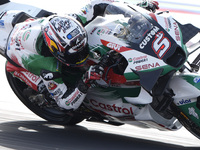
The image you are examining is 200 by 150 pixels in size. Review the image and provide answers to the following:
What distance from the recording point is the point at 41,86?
489 cm

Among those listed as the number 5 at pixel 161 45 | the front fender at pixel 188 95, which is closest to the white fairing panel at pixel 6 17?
the number 5 at pixel 161 45

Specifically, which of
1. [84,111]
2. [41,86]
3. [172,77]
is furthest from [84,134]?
[172,77]

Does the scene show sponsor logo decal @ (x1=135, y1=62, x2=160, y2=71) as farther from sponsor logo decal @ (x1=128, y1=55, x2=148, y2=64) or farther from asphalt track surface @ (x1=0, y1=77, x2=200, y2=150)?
asphalt track surface @ (x1=0, y1=77, x2=200, y2=150)

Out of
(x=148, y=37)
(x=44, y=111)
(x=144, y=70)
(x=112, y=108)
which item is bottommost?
(x=44, y=111)

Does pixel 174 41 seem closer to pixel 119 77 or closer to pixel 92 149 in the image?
pixel 119 77

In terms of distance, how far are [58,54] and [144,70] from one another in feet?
3.14

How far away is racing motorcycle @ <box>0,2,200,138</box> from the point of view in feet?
12.8

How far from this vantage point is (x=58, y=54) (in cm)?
430

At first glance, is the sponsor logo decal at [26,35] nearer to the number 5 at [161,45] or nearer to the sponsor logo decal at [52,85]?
the sponsor logo decal at [52,85]

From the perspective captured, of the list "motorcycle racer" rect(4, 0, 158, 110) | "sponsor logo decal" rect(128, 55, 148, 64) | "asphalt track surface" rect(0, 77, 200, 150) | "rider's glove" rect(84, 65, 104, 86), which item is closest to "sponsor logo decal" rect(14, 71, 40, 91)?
"motorcycle racer" rect(4, 0, 158, 110)

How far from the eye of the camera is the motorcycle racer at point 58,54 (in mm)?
4199

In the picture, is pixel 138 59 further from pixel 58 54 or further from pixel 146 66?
pixel 58 54

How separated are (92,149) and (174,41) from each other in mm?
1387

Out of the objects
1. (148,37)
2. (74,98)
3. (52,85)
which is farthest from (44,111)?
(148,37)
